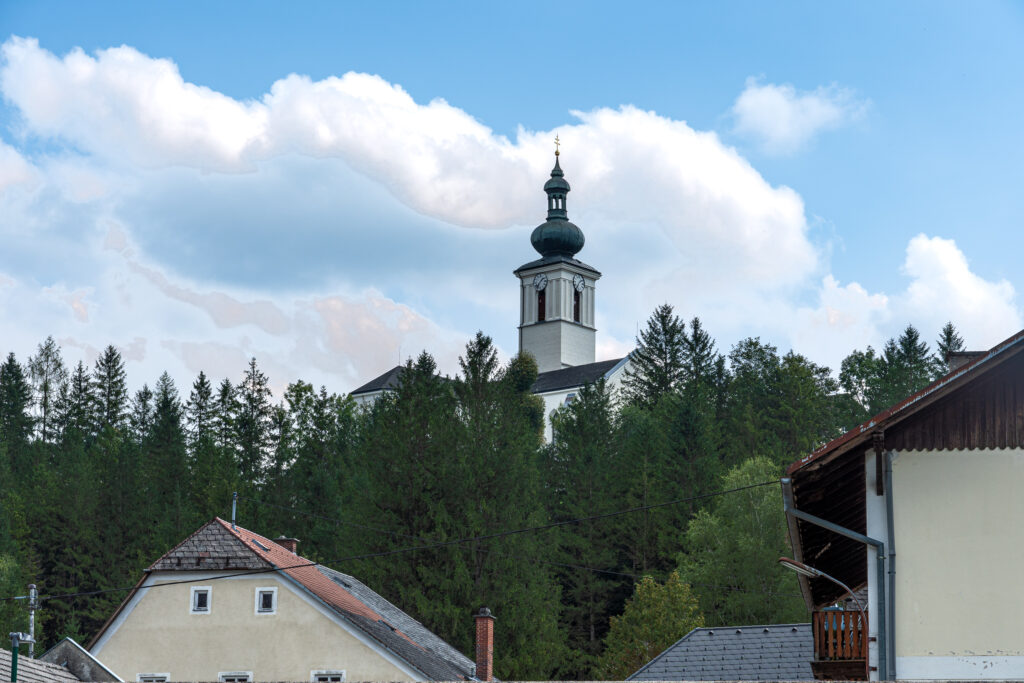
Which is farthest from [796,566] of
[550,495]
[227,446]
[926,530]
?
[227,446]

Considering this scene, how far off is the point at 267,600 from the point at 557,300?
343ft

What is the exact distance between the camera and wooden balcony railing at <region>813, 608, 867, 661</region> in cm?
1936

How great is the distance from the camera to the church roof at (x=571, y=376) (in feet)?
413

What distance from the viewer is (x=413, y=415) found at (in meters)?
62.4

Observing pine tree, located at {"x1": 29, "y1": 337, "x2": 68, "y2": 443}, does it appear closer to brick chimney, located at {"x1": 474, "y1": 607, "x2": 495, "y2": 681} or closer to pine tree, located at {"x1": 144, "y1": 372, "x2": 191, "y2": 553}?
pine tree, located at {"x1": 144, "y1": 372, "x2": 191, "y2": 553}

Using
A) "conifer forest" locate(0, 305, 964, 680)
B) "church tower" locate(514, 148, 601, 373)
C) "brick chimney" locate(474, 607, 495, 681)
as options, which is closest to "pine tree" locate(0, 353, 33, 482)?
"conifer forest" locate(0, 305, 964, 680)

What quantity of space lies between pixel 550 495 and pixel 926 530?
185 feet

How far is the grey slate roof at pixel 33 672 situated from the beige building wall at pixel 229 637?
11925 mm

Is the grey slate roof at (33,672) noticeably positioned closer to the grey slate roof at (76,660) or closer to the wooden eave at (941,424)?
the grey slate roof at (76,660)

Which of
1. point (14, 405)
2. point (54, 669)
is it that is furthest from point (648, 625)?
point (14, 405)

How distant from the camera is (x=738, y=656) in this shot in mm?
32406

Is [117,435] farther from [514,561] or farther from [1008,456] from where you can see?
[1008,456]

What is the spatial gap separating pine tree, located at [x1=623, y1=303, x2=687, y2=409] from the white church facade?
26820 millimetres

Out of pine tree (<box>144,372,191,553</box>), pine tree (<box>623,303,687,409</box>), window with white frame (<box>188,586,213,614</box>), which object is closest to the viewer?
window with white frame (<box>188,586,213,614</box>)
